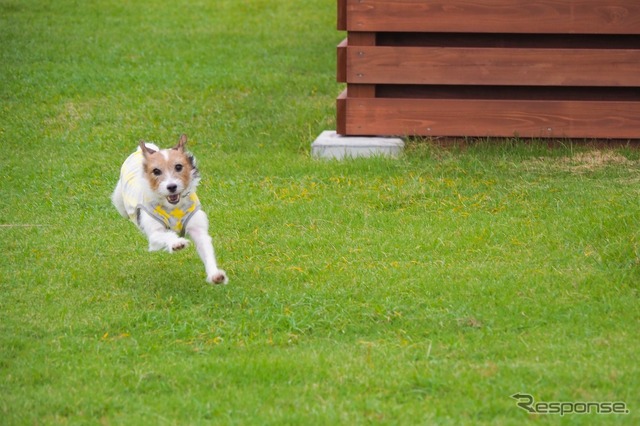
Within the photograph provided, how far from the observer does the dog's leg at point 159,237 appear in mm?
6426

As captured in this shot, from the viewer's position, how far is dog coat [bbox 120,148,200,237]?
6.91m

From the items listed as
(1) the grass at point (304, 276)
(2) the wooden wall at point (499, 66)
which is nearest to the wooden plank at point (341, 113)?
(2) the wooden wall at point (499, 66)

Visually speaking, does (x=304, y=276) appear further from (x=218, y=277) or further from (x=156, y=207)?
(x=156, y=207)

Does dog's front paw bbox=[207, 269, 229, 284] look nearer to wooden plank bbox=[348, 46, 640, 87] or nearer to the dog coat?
the dog coat

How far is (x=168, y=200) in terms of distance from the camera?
6.86m

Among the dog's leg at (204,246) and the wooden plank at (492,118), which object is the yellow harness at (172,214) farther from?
the wooden plank at (492,118)

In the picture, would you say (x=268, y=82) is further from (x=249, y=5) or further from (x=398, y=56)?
(x=249, y=5)

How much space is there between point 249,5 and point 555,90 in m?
10.3

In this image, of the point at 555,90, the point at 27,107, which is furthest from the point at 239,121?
the point at 555,90

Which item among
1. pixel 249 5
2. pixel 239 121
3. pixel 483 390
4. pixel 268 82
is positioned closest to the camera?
pixel 483 390

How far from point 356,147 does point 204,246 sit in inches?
158

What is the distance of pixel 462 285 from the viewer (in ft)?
22.3

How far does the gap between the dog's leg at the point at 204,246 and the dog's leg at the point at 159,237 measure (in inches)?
6.7

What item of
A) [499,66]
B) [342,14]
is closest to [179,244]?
[342,14]
